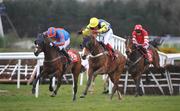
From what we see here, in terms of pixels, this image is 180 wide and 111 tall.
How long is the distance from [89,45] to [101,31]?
675mm

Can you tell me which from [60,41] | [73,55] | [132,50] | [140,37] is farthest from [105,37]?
[140,37]

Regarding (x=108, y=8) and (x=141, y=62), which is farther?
(x=108, y=8)

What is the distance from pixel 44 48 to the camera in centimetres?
1795

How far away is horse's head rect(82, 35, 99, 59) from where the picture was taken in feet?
57.5

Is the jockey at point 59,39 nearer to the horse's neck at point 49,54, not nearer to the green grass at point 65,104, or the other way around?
the horse's neck at point 49,54

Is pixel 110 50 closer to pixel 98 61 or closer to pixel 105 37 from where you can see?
pixel 105 37

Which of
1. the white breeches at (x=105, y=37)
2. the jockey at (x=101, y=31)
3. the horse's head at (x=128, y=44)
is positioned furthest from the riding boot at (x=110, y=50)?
the horse's head at (x=128, y=44)

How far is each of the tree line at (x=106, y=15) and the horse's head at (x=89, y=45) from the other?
618 inches

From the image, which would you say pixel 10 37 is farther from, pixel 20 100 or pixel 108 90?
pixel 20 100

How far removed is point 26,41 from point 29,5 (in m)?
1.59

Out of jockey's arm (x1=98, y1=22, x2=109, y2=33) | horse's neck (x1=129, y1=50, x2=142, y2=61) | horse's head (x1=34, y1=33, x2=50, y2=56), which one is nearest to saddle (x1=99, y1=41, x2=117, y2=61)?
jockey's arm (x1=98, y1=22, x2=109, y2=33)

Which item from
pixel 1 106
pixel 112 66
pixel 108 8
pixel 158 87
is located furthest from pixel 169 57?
pixel 108 8

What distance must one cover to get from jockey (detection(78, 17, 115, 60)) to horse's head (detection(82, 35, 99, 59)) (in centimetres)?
22

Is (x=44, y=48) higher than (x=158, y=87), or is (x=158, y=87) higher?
(x=44, y=48)
